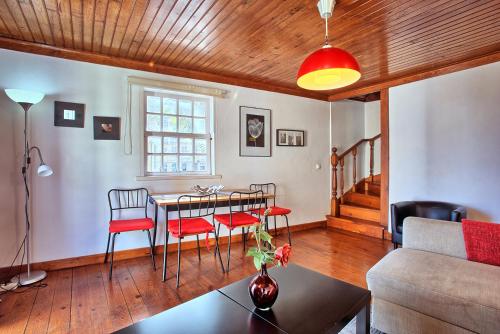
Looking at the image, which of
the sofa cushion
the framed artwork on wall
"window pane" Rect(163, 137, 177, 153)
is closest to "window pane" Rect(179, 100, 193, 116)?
"window pane" Rect(163, 137, 177, 153)

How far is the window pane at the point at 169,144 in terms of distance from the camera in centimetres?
364

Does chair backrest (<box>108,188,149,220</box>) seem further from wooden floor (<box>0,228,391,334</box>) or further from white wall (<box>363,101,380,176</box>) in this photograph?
white wall (<box>363,101,380,176</box>)

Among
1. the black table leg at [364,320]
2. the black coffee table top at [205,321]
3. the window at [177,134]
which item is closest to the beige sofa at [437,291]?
the black table leg at [364,320]

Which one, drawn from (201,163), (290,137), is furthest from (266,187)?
(201,163)

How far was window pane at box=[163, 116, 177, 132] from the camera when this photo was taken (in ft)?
11.9

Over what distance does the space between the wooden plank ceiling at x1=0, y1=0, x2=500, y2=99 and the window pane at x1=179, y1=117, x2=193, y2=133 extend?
0.62 m

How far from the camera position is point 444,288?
1580 mm

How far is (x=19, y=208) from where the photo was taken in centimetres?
280

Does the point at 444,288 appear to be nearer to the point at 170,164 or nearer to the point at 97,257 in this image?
the point at 170,164

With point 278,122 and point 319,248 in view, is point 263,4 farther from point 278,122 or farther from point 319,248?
point 319,248

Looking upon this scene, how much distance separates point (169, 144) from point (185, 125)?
1.17 ft

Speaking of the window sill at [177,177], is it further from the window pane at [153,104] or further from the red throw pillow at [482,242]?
the red throw pillow at [482,242]

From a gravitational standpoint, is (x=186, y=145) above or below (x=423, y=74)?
below

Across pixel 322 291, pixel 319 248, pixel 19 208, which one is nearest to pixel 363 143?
pixel 319 248
